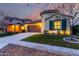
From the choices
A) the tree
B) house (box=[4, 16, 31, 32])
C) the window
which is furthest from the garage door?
the tree

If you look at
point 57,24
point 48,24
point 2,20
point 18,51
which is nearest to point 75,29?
point 57,24

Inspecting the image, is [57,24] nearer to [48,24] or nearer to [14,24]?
[48,24]

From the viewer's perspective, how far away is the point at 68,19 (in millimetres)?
3139

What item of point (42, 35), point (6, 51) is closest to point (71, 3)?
point (42, 35)

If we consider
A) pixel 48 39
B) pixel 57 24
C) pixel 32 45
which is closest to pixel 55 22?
pixel 57 24

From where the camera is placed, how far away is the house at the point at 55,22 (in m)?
3.17

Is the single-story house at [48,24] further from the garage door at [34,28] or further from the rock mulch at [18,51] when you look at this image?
the rock mulch at [18,51]

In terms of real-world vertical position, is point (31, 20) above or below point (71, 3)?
below

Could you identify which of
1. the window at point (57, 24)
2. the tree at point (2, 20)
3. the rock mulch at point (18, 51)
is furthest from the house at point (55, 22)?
the tree at point (2, 20)

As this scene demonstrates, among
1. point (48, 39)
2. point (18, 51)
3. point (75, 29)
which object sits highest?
point (75, 29)

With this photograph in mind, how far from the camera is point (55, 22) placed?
3.21 m

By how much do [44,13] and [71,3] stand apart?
0.46 metres

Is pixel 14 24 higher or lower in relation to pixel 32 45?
higher

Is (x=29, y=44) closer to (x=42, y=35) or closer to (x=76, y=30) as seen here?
(x=42, y=35)
